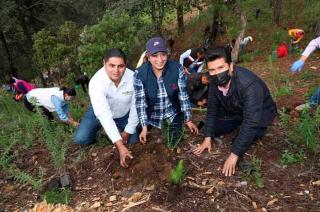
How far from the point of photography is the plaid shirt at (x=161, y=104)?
4.19 metres

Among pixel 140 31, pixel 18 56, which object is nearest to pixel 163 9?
pixel 140 31

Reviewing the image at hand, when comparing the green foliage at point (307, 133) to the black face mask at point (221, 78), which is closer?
the black face mask at point (221, 78)

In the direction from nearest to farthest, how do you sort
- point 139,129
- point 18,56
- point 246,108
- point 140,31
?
point 246,108 < point 139,129 < point 140,31 < point 18,56

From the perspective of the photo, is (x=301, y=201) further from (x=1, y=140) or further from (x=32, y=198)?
(x=1, y=140)

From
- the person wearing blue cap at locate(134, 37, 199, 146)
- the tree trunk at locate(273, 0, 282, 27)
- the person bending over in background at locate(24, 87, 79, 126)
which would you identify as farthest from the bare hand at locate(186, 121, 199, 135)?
A: the tree trunk at locate(273, 0, 282, 27)

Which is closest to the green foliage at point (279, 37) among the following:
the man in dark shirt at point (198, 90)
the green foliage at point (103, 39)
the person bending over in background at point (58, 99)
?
the green foliage at point (103, 39)

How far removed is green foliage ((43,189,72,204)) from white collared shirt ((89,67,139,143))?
0.77 metres

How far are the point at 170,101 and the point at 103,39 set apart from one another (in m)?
11.6

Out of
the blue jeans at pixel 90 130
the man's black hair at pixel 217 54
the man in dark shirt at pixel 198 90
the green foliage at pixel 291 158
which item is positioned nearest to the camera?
the man's black hair at pixel 217 54

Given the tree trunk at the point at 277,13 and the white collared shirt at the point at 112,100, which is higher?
the tree trunk at the point at 277,13

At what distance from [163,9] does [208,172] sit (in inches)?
557

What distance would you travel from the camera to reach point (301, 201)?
3217 millimetres

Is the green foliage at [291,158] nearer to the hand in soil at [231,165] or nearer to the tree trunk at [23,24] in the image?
the hand in soil at [231,165]

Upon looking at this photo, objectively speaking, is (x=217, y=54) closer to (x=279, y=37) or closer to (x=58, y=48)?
(x=279, y=37)
